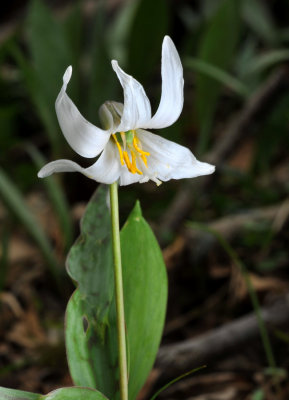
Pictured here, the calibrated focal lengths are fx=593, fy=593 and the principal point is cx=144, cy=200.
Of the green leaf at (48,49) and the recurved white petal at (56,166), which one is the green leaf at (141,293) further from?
the green leaf at (48,49)

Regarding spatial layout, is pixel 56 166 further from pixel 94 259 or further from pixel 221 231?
pixel 221 231

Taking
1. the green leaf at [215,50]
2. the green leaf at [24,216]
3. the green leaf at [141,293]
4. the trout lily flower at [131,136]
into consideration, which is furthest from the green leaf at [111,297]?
the green leaf at [215,50]

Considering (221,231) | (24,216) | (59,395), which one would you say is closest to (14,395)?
(59,395)

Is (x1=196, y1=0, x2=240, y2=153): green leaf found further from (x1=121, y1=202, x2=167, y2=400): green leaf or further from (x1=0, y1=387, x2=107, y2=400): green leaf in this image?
(x1=0, y1=387, x2=107, y2=400): green leaf

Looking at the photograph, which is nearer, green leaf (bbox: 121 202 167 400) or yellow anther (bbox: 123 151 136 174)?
yellow anther (bbox: 123 151 136 174)

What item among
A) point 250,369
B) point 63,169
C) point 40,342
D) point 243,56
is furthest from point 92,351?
point 243,56

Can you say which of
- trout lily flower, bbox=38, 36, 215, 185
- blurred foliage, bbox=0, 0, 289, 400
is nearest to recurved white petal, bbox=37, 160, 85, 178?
trout lily flower, bbox=38, 36, 215, 185

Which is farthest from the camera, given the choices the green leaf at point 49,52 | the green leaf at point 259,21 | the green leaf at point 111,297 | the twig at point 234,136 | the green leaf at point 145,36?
the green leaf at point 259,21
